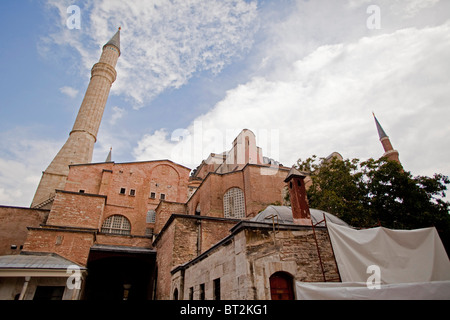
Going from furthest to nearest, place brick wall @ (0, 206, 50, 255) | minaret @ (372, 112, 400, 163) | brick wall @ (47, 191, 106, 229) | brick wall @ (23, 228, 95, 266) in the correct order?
minaret @ (372, 112, 400, 163)
brick wall @ (0, 206, 50, 255)
brick wall @ (47, 191, 106, 229)
brick wall @ (23, 228, 95, 266)

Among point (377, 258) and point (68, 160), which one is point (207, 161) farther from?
point (377, 258)

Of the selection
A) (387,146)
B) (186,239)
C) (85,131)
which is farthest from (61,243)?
(387,146)

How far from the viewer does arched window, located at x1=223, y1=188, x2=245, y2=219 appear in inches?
792

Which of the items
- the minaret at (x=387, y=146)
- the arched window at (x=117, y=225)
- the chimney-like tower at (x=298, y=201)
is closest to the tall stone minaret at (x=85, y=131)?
the arched window at (x=117, y=225)

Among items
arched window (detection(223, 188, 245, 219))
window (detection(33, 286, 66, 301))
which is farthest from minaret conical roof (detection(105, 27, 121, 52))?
window (detection(33, 286, 66, 301))

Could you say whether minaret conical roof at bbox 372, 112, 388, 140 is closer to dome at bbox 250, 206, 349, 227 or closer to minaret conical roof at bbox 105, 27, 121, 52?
dome at bbox 250, 206, 349, 227

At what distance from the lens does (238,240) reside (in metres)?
6.61

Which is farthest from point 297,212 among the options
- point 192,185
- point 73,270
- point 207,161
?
point 207,161

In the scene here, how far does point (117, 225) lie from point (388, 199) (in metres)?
20.8

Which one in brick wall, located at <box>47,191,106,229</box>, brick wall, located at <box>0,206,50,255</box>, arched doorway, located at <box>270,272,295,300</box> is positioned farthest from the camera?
brick wall, located at <box>0,206,50,255</box>

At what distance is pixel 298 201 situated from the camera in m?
8.66

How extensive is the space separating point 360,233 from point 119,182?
2266 cm

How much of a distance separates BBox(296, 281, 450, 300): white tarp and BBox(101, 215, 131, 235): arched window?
67.0ft

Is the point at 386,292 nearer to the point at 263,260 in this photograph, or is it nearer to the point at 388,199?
the point at 263,260
